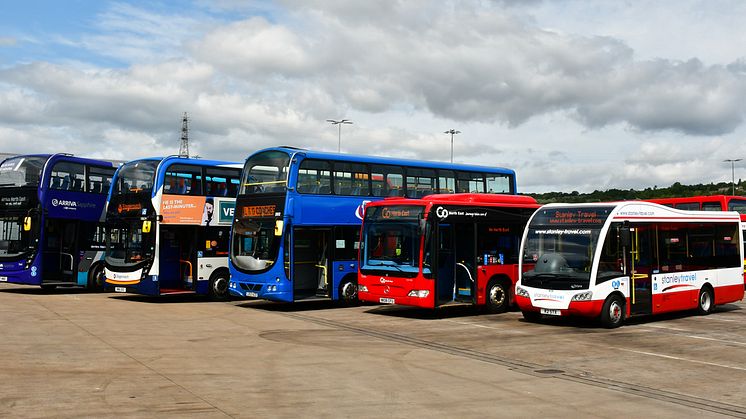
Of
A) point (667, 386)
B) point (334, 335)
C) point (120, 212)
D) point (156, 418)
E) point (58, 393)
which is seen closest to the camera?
point (156, 418)

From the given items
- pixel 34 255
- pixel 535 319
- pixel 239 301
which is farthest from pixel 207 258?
pixel 535 319

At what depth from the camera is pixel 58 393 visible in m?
9.19

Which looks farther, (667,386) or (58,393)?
(667,386)

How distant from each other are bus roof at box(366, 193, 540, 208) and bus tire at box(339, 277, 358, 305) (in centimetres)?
273

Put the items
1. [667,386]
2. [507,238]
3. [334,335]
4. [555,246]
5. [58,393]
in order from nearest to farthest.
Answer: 1. [58,393]
2. [667,386]
3. [334,335]
4. [555,246]
5. [507,238]

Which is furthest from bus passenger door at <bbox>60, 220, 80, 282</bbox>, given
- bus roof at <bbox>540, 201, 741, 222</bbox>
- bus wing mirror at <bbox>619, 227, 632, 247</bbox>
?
bus wing mirror at <bbox>619, 227, 632, 247</bbox>

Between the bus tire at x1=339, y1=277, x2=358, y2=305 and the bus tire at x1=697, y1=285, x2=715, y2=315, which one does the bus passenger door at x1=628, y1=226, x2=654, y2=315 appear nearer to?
the bus tire at x1=697, y1=285, x2=715, y2=315

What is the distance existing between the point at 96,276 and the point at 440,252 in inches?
518

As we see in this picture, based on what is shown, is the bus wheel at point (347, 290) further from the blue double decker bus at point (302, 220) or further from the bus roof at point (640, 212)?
the bus roof at point (640, 212)

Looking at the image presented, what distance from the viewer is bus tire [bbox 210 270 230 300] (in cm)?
2416

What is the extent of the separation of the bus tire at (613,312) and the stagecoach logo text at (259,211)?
8.92 meters

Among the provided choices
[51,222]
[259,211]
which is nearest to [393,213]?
[259,211]

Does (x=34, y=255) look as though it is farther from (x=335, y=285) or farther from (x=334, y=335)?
(x=334, y=335)

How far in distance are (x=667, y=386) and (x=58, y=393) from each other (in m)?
8.21
